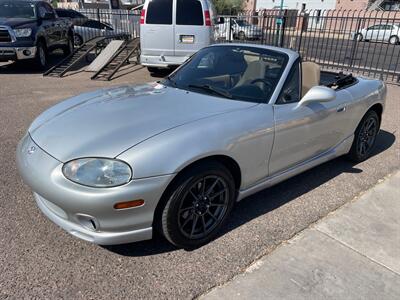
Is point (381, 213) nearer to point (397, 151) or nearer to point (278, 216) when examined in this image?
point (278, 216)

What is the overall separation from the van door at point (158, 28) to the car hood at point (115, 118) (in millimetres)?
5946

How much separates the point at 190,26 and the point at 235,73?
6.02 metres

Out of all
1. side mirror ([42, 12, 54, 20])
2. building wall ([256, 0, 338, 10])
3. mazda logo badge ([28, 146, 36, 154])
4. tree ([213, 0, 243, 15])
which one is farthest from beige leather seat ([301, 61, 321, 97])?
tree ([213, 0, 243, 15])

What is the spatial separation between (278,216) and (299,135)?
0.78 m

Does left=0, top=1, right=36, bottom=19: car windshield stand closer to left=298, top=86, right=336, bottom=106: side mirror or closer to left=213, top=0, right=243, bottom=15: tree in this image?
left=298, top=86, right=336, bottom=106: side mirror

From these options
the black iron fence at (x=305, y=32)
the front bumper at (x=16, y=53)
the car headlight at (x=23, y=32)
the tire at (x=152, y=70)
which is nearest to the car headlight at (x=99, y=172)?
the tire at (x=152, y=70)

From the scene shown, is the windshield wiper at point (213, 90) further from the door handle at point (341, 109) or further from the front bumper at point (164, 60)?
the front bumper at point (164, 60)

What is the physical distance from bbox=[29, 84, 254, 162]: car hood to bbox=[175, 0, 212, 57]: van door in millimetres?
5905

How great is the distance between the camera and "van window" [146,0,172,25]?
29.6 feet

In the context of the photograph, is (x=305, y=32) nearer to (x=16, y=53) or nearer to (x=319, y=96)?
(x=16, y=53)

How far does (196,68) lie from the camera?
378 cm

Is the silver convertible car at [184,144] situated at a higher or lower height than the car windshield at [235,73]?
lower

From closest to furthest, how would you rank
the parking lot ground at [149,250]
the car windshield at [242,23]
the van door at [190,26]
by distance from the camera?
1. the parking lot ground at [149,250]
2. the van door at [190,26]
3. the car windshield at [242,23]

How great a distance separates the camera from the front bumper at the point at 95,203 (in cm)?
222
